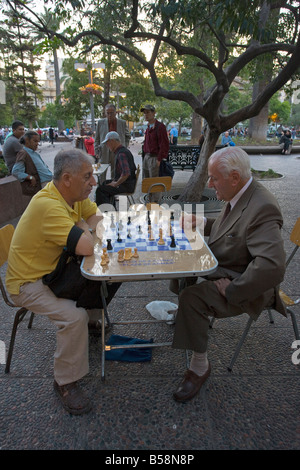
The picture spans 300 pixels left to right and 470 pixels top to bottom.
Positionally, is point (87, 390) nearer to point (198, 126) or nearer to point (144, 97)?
point (144, 97)

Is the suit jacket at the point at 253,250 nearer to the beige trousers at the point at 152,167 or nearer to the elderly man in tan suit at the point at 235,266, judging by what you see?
the elderly man in tan suit at the point at 235,266

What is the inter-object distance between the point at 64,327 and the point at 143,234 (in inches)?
36.3

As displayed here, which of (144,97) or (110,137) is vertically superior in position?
(144,97)

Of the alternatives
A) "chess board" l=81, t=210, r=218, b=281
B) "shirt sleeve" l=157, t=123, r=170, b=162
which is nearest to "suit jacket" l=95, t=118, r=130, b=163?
"shirt sleeve" l=157, t=123, r=170, b=162

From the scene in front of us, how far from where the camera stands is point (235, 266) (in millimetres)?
2197

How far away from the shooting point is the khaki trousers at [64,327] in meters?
1.98

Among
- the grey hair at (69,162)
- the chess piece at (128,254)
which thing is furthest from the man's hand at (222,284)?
the grey hair at (69,162)

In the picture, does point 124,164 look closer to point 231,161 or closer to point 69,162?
point 69,162

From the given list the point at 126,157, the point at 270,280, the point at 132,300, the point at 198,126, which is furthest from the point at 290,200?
the point at 198,126

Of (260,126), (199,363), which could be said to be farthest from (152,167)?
(260,126)

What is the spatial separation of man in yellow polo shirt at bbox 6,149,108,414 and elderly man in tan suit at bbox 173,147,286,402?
66cm

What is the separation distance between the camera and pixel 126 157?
17.0 feet

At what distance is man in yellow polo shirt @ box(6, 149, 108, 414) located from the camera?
1976 millimetres

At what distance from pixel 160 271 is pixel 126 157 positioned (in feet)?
12.1
